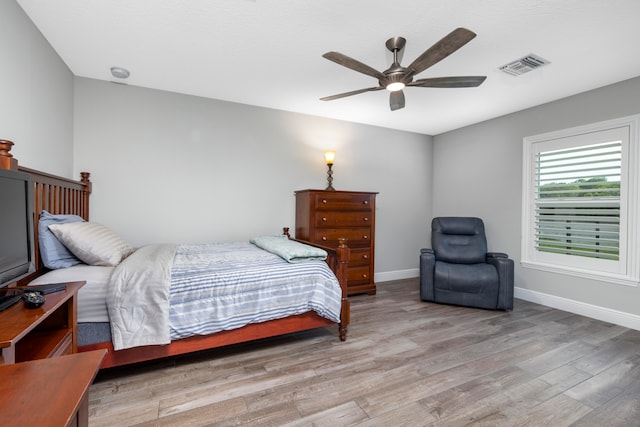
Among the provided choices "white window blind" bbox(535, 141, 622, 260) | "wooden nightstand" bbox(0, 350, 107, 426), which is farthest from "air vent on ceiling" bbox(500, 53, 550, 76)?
"wooden nightstand" bbox(0, 350, 107, 426)

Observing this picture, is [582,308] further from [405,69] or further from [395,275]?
[405,69]

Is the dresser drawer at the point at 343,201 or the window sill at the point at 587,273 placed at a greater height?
the dresser drawer at the point at 343,201

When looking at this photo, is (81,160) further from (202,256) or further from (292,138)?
(292,138)

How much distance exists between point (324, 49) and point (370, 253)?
251cm

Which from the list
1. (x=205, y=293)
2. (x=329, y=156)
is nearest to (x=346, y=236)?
(x=329, y=156)

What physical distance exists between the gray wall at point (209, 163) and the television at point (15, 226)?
177 cm

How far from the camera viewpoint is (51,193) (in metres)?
2.14

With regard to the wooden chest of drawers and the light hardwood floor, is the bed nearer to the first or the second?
the light hardwood floor

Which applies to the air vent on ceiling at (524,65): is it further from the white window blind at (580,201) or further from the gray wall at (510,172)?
the white window blind at (580,201)

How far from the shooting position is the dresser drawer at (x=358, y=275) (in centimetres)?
371

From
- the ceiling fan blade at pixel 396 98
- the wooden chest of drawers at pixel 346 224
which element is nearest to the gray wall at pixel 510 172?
the wooden chest of drawers at pixel 346 224

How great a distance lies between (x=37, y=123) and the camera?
2164 mm

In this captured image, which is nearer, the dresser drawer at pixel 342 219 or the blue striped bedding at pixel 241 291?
the blue striped bedding at pixel 241 291

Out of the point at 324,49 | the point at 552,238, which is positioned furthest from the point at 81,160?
the point at 552,238
